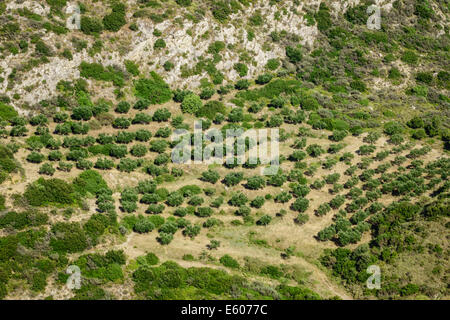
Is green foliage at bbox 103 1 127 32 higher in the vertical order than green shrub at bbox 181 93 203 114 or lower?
higher

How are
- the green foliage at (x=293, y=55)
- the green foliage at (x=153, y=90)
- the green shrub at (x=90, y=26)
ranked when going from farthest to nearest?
the green foliage at (x=293, y=55)
the green shrub at (x=90, y=26)
the green foliage at (x=153, y=90)

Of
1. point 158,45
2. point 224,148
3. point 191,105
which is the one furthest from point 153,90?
point 224,148

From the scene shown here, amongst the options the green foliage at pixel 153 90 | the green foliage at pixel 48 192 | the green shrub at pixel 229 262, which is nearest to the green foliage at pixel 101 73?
the green foliage at pixel 153 90

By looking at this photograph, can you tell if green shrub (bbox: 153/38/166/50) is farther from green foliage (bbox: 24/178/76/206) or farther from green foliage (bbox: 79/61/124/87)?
green foliage (bbox: 24/178/76/206)

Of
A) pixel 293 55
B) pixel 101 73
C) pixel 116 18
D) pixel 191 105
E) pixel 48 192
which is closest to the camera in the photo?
pixel 48 192

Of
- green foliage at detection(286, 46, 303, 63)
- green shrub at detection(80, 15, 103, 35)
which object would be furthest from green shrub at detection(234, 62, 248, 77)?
green shrub at detection(80, 15, 103, 35)

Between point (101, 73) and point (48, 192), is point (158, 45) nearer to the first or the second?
point (101, 73)

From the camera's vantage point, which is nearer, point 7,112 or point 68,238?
point 68,238

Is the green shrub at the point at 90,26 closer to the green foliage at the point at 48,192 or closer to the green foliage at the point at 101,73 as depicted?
the green foliage at the point at 101,73
